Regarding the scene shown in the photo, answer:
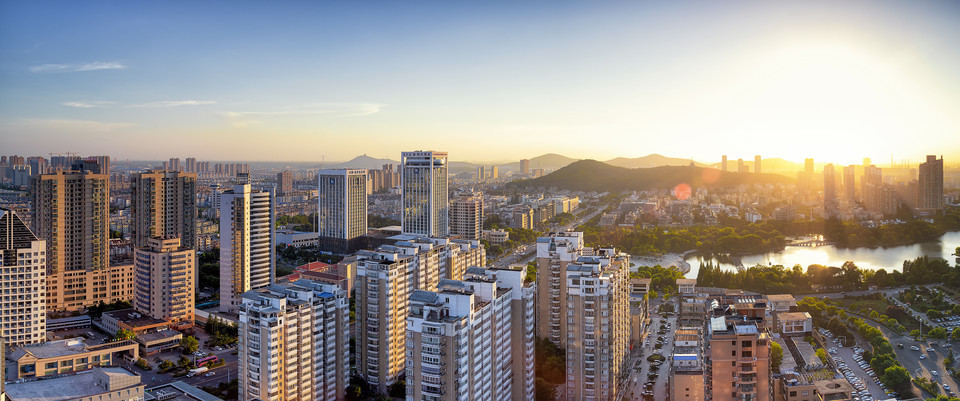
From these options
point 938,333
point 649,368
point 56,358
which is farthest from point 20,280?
point 938,333

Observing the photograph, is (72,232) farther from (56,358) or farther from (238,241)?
(56,358)

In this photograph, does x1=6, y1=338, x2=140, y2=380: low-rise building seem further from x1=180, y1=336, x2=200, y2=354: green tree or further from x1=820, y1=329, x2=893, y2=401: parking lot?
x1=820, y1=329, x2=893, y2=401: parking lot

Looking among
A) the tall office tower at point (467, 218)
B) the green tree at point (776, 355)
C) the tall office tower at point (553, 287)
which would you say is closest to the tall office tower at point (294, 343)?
the tall office tower at point (553, 287)

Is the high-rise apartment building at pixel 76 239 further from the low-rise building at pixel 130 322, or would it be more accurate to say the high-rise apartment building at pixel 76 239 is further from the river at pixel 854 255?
the river at pixel 854 255

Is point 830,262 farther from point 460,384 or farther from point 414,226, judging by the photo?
point 460,384

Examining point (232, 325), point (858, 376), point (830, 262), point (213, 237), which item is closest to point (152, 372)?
point (232, 325)

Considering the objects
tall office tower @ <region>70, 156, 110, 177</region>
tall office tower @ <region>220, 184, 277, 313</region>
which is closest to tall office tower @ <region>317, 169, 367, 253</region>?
tall office tower @ <region>70, 156, 110, 177</region>
